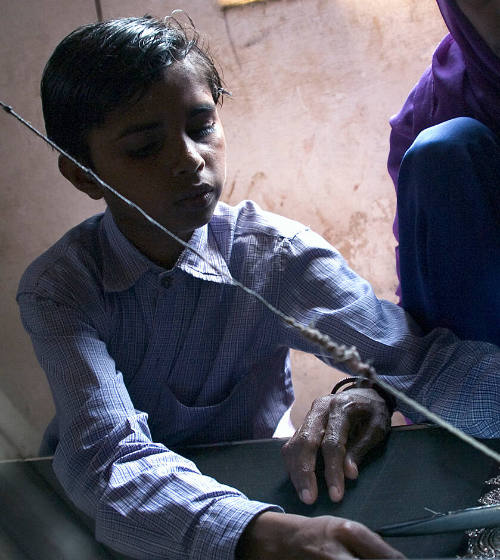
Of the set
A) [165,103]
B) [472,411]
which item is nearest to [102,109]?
[165,103]

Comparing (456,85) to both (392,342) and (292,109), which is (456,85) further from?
(292,109)

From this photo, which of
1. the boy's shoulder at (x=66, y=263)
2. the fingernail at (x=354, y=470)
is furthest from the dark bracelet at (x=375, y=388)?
the boy's shoulder at (x=66, y=263)

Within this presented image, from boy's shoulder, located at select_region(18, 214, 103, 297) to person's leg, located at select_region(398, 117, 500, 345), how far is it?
1.35 ft

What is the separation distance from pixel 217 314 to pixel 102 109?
285 mm

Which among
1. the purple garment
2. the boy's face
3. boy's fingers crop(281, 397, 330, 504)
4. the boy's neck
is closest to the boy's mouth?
the boy's face

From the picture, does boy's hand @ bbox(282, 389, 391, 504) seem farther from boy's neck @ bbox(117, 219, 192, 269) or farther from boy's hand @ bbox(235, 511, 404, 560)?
boy's neck @ bbox(117, 219, 192, 269)

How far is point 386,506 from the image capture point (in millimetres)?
705

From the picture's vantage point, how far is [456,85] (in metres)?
1.06

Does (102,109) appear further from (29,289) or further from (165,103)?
(29,289)

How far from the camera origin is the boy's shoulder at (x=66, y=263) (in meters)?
0.95

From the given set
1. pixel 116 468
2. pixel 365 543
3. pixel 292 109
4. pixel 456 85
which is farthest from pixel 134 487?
pixel 292 109

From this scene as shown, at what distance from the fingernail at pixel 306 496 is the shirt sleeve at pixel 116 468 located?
0.22 ft

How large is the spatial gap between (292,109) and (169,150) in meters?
0.78

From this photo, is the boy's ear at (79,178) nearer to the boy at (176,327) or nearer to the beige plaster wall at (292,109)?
the boy at (176,327)
